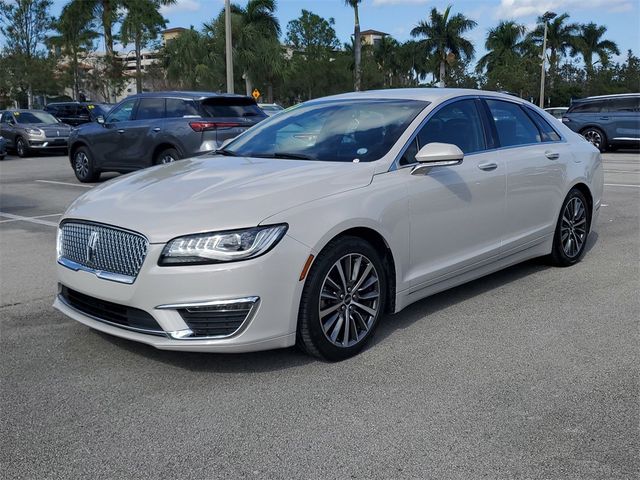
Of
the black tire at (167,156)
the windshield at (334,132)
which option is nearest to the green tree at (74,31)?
the black tire at (167,156)

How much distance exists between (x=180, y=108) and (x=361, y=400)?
31.0 ft

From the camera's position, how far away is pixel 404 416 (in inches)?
131

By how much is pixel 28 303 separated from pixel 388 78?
79.9 metres

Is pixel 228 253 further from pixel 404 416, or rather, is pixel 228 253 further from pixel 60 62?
pixel 60 62

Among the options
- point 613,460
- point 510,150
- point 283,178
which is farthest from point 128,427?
point 510,150

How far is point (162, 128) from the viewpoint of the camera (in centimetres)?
1191

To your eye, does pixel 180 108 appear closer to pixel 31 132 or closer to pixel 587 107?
pixel 31 132

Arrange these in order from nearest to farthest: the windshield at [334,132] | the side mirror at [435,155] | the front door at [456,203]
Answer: the side mirror at [435,155] < the front door at [456,203] < the windshield at [334,132]

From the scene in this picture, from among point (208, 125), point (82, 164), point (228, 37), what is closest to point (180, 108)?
point (208, 125)

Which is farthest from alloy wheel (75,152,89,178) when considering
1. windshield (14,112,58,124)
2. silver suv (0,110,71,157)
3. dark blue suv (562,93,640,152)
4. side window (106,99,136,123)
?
dark blue suv (562,93,640,152)

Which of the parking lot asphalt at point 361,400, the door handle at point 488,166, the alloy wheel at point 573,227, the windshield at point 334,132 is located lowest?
the parking lot asphalt at point 361,400

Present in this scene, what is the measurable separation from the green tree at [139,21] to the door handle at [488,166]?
42.4 m

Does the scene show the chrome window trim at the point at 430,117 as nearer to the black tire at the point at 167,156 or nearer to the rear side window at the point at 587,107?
the black tire at the point at 167,156

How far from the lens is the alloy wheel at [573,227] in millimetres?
6121
